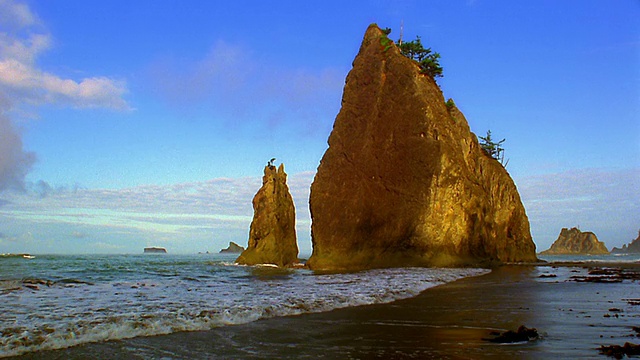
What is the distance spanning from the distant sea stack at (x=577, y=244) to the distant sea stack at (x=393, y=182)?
409 feet

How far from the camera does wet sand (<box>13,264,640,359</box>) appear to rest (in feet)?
25.3

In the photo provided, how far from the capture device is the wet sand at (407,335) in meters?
7.71

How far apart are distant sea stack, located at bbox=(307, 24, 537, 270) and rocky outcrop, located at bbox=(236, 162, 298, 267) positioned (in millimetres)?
5474

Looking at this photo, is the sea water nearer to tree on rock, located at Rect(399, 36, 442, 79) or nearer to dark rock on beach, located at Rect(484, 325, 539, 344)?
dark rock on beach, located at Rect(484, 325, 539, 344)

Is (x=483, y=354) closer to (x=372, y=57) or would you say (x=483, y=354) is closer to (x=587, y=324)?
(x=587, y=324)

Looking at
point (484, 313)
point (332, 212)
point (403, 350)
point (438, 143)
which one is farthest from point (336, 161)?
point (403, 350)

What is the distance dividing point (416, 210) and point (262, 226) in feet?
55.5

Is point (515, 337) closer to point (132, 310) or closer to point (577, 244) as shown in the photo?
point (132, 310)

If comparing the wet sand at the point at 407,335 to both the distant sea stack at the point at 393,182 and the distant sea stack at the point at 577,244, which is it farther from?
the distant sea stack at the point at 577,244

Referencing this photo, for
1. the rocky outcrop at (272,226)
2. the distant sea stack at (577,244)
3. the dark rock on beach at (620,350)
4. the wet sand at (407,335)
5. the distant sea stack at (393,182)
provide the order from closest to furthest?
the dark rock on beach at (620,350)
the wet sand at (407,335)
the distant sea stack at (393,182)
the rocky outcrop at (272,226)
the distant sea stack at (577,244)

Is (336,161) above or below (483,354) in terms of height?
above

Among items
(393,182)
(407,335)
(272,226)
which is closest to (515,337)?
(407,335)

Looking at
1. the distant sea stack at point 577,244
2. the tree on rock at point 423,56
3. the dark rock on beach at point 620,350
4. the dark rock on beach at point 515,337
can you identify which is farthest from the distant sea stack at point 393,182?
the distant sea stack at point 577,244

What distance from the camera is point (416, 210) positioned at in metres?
39.9
